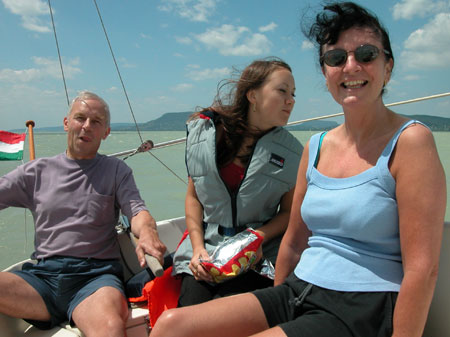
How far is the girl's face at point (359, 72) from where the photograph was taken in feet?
3.91

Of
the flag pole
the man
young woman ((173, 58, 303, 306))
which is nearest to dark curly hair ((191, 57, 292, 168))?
young woman ((173, 58, 303, 306))

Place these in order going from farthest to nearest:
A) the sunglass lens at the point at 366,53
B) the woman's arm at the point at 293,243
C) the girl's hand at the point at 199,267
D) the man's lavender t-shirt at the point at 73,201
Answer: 1. the man's lavender t-shirt at the point at 73,201
2. the girl's hand at the point at 199,267
3. the woman's arm at the point at 293,243
4. the sunglass lens at the point at 366,53

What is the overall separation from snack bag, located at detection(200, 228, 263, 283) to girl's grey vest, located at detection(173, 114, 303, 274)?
5.6 inches

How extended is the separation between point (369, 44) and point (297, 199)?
0.59m

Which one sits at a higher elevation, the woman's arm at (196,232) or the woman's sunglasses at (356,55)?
the woman's sunglasses at (356,55)

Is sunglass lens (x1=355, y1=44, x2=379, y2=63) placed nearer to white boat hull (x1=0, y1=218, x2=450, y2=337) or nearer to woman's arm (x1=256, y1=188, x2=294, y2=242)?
white boat hull (x1=0, y1=218, x2=450, y2=337)

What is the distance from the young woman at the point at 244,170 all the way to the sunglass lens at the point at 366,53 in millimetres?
622

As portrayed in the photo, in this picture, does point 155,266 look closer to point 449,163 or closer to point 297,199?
point 297,199

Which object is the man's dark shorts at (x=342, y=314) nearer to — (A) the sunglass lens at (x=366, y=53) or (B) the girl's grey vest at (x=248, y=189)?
(B) the girl's grey vest at (x=248, y=189)

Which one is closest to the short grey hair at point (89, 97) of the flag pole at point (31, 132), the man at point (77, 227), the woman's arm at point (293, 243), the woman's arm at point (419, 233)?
the man at point (77, 227)

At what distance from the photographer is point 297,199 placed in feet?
4.80

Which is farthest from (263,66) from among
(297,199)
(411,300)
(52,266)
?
(52,266)

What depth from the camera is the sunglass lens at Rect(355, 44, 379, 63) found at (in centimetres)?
118

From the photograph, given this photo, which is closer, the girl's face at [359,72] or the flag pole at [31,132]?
the girl's face at [359,72]
